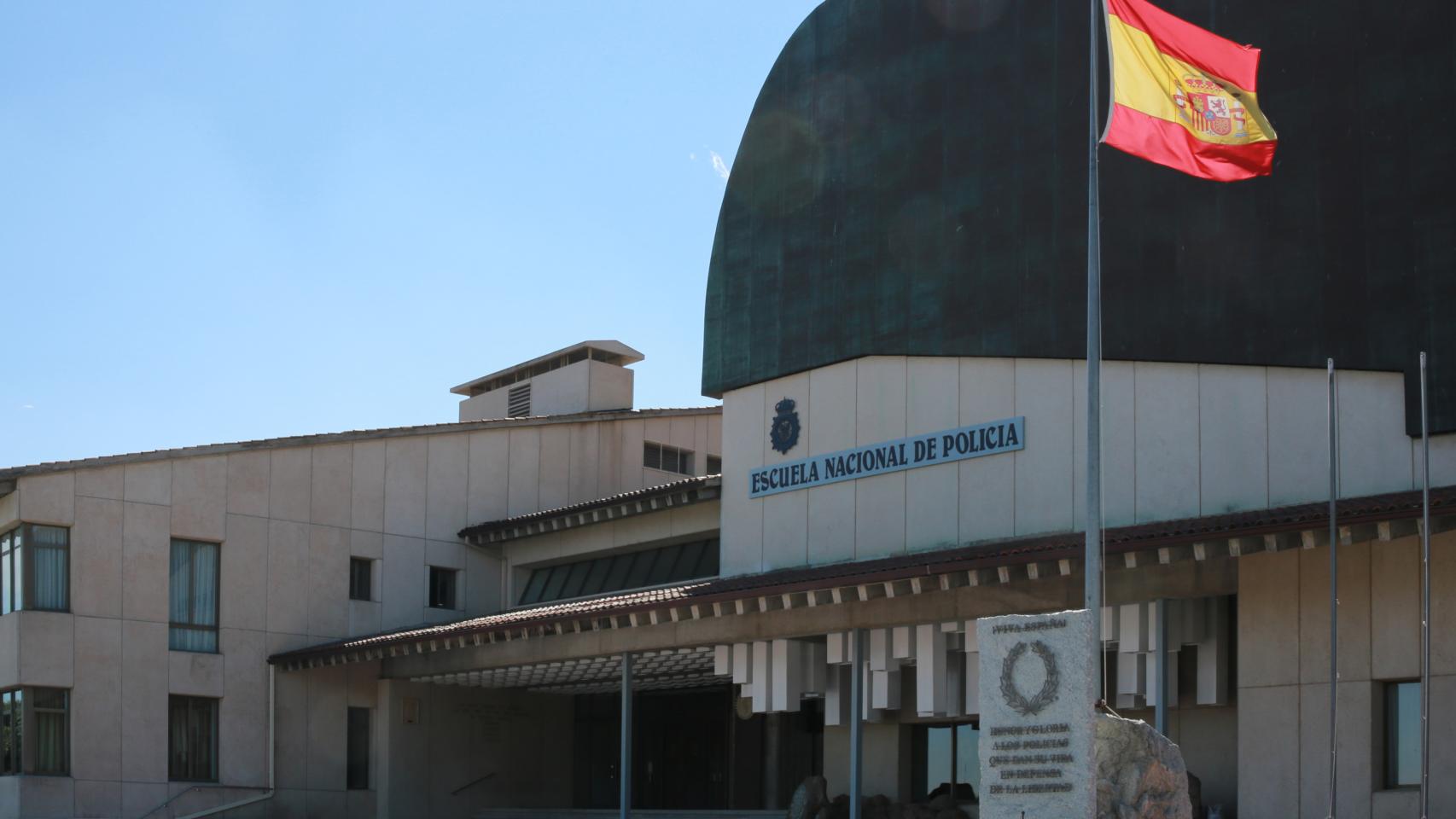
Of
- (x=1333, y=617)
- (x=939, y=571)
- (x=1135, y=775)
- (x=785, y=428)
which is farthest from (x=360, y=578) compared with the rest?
(x=1135, y=775)

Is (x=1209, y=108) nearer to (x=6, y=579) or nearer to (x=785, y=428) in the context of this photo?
(x=785, y=428)

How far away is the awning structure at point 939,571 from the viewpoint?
2033 centimetres

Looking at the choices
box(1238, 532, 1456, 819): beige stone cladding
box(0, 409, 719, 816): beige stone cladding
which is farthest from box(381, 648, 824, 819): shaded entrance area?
box(1238, 532, 1456, 819): beige stone cladding

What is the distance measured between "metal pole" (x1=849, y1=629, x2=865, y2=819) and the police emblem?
5.05 metres

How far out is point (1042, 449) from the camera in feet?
88.1

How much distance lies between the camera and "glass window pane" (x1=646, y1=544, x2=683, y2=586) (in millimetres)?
35219

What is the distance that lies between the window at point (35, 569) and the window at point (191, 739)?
10.00ft

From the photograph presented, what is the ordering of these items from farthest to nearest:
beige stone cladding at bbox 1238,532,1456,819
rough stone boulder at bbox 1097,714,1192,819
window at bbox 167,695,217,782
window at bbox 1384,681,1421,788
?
window at bbox 167,695,217,782 → window at bbox 1384,681,1421,788 → beige stone cladding at bbox 1238,532,1456,819 → rough stone boulder at bbox 1097,714,1192,819

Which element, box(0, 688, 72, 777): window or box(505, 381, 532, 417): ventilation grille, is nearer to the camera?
box(0, 688, 72, 777): window

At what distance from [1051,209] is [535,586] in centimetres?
1610

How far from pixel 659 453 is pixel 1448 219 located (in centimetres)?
2222

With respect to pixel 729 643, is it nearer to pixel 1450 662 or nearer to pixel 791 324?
pixel 791 324

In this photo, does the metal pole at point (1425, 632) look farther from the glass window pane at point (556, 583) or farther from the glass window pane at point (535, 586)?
the glass window pane at point (535, 586)

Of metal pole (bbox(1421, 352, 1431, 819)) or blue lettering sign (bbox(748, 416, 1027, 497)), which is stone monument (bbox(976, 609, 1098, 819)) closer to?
metal pole (bbox(1421, 352, 1431, 819))
